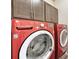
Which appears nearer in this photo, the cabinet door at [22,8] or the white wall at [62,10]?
the cabinet door at [22,8]

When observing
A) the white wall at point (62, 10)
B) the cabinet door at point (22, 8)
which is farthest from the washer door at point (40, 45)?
the white wall at point (62, 10)

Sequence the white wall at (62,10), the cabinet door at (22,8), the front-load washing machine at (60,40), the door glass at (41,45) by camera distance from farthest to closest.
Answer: the white wall at (62,10)
the front-load washing machine at (60,40)
the door glass at (41,45)
the cabinet door at (22,8)

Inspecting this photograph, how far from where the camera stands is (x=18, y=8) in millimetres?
1606

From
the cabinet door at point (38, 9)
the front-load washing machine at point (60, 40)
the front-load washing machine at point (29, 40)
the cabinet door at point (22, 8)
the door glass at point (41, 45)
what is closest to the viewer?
the front-load washing machine at point (29, 40)

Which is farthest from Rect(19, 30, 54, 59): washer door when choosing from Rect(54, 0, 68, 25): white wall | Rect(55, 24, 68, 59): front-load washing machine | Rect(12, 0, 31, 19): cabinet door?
Rect(54, 0, 68, 25): white wall

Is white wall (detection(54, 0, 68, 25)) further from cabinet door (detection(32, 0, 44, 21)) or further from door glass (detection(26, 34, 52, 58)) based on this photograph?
door glass (detection(26, 34, 52, 58))

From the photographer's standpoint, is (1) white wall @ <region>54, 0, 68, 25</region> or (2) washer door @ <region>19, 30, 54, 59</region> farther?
(1) white wall @ <region>54, 0, 68, 25</region>

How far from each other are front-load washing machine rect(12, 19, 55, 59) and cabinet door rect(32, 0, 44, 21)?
0.90 feet

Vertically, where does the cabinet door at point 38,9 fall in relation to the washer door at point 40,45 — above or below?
above

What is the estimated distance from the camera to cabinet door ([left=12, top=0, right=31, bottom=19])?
1548 mm

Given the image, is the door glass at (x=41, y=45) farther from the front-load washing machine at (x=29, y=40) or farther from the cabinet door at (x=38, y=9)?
the cabinet door at (x=38, y=9)

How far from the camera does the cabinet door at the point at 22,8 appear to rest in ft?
5.08
